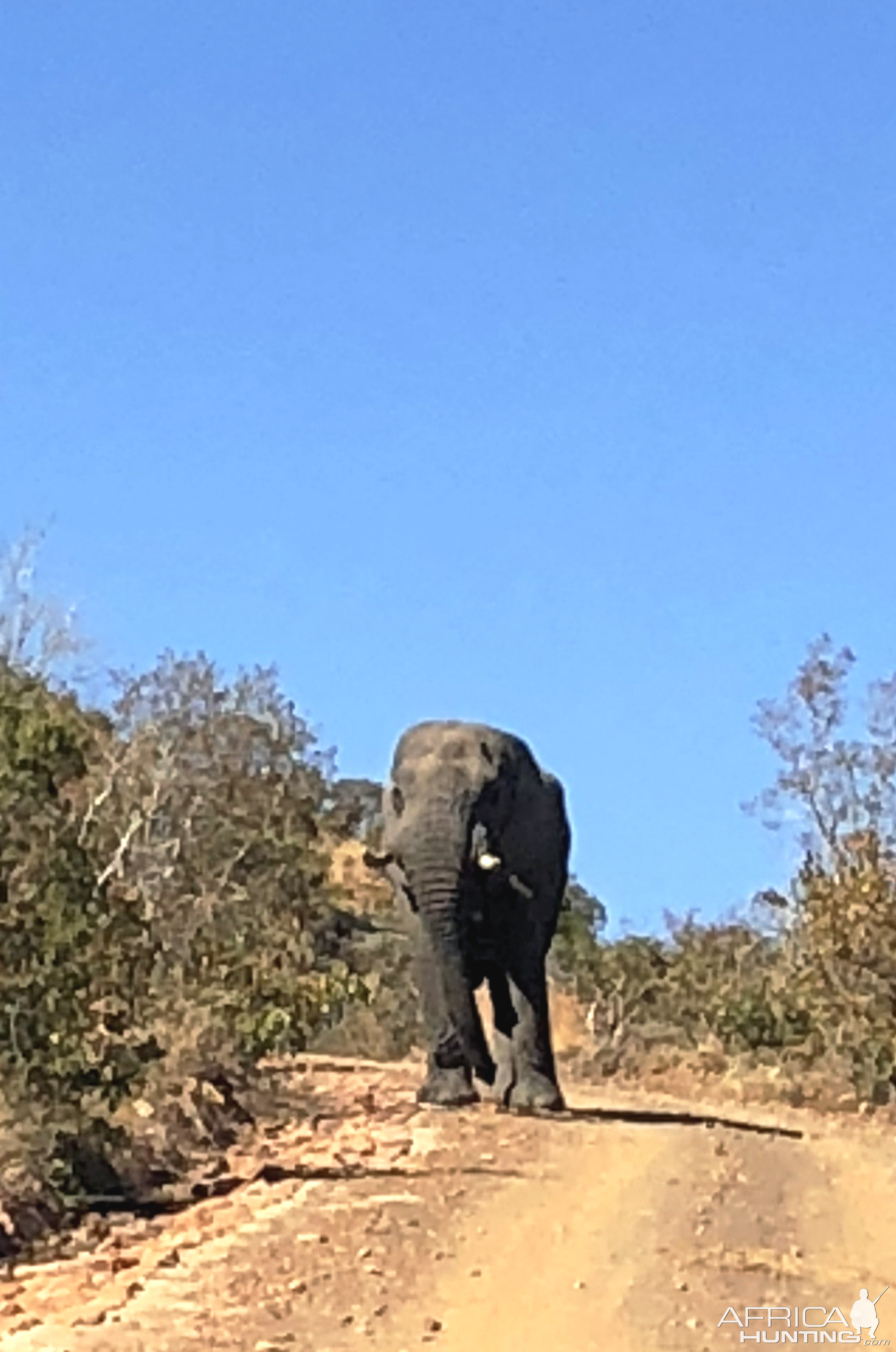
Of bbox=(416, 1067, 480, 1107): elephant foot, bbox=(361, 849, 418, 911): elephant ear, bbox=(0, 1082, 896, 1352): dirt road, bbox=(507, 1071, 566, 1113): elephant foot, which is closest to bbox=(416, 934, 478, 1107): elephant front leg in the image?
bbox=(416, 1067, 480, 1107): elephant foot

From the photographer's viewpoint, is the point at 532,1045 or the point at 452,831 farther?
the point at 532,1045

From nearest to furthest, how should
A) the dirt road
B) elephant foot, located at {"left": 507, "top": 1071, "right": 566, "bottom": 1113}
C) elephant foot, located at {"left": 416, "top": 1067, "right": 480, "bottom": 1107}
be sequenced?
the dirt road < elephant foot, located at {"left": 416, "top": 1067, "right": 480, "bottom": 1107} < elephant foot, located at {"left": 507, "top": 1071, "right": 566, "bottom": 1113}

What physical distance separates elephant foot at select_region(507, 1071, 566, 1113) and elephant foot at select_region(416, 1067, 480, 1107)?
408 mm

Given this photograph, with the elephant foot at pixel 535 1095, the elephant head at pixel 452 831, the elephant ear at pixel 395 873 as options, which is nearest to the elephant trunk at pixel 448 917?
the elephant head at pixel 452 831

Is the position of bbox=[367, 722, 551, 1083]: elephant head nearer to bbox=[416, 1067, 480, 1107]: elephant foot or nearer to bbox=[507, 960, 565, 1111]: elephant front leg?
bbox=[416, 1067, 480, 1107]: elephant foot

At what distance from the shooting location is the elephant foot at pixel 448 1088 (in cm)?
2184

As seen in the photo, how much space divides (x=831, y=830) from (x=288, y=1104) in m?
12.5

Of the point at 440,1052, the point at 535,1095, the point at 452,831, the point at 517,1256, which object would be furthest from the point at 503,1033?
the point at 517,1256

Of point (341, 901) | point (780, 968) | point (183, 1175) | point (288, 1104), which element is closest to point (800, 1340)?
point (183, 1175)

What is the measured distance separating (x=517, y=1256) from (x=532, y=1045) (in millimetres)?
8303

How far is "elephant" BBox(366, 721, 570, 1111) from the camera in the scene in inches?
869

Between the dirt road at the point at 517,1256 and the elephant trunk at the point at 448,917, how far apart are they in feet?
6.24

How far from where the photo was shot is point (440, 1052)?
21938 mm

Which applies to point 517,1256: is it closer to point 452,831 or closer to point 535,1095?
point 535,1095
